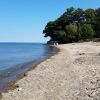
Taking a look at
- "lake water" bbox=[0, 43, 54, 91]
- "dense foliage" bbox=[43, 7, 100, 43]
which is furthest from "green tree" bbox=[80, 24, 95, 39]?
"lake water" bbox=[0, 43, 54, 91]

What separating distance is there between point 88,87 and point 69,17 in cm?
12317

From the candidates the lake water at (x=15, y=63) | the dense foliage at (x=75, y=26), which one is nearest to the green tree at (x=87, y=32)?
the dense foliage at (x=75, y=26)

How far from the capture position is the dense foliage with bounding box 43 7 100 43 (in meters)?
122

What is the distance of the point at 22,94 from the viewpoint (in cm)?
1745

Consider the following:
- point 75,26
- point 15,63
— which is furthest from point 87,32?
point 15,63

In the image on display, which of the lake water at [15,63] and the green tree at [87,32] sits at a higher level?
the green tree at [87,32]

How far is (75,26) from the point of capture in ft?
408

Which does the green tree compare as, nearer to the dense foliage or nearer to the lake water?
the dense foliage

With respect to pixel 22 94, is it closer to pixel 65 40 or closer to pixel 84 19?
pixel 65 40

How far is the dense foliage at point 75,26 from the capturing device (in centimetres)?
12229

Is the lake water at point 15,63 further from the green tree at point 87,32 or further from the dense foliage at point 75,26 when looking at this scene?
the dense foliage at point 75,26

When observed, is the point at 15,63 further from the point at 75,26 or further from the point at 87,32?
the point at 75,26

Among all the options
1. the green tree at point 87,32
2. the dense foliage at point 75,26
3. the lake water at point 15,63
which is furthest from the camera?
the dense foliage at point 75,26

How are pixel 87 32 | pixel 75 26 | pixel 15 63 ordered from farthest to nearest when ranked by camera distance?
pixel 75 26, pixel 87 32, pixel 15 63
